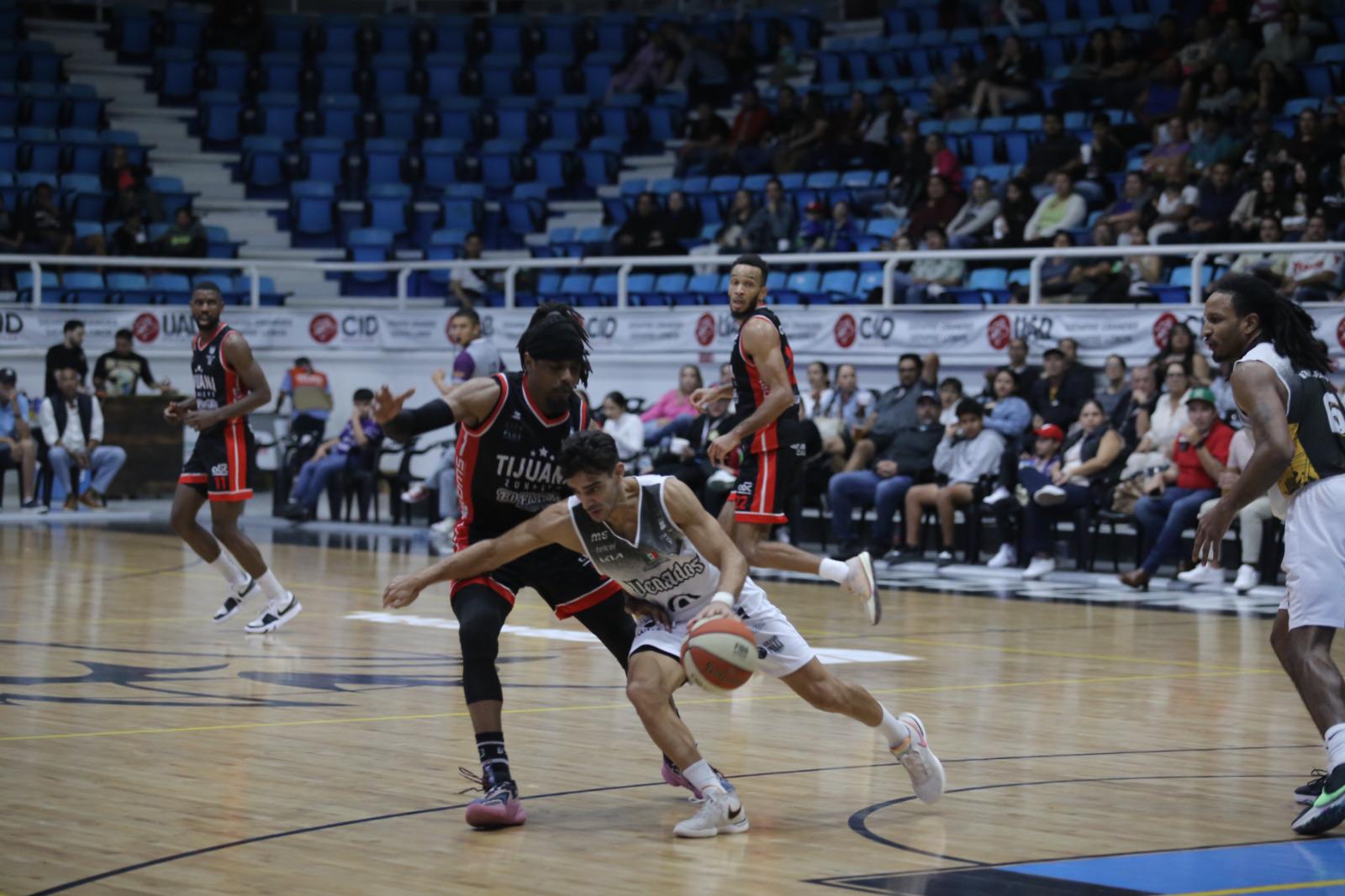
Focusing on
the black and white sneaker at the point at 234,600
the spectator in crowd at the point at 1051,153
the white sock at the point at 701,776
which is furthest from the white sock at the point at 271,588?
the spectator in crowd at the point at 1051,153

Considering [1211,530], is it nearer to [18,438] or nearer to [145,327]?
[18,438]

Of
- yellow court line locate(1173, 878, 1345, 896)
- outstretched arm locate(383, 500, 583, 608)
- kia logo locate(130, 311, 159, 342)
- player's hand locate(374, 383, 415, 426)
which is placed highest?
kia logo locate(130, 311, 159, 342)

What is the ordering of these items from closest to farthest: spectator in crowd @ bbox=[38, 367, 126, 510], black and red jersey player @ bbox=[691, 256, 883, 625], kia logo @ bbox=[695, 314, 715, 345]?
black and red jersey player @ bbox=[691, 256, 883, 625]
kia logo @ bbox=[695, 314, 715, 345]
spectator in crowd @ bbox=[38, 367, 126, 510]

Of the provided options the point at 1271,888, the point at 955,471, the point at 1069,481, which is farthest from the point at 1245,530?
the point at 1271,888

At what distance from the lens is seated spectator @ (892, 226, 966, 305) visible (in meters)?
17.6

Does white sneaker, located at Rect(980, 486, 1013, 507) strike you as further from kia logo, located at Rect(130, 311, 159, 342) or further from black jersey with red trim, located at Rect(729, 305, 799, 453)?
kia logo, located at Rect(130, 311, 159, 342)

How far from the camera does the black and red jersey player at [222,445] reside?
1077 centimetres

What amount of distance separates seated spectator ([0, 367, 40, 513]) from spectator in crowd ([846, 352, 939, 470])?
28.7 feet

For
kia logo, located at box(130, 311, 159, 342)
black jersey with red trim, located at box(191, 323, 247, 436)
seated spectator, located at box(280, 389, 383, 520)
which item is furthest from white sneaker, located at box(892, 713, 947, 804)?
kia logo, located at box(130, 311, 159, 342)

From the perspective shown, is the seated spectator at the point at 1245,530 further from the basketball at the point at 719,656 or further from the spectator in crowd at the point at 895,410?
the basketball at the point at 719,656

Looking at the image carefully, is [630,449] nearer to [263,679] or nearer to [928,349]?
[928,349]

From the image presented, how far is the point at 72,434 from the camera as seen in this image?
18938 millimetres

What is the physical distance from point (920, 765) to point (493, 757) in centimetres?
141

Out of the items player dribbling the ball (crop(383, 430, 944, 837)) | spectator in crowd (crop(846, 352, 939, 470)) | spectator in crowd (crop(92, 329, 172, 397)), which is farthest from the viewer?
spectator in crowd (crop(92, 329, 172, 397))
